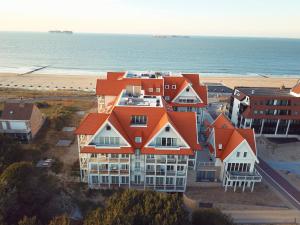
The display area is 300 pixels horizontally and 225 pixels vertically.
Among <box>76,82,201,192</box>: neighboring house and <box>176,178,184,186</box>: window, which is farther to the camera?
<box>176,178,184,186</box>: window

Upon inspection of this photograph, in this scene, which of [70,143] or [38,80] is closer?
[70,143]

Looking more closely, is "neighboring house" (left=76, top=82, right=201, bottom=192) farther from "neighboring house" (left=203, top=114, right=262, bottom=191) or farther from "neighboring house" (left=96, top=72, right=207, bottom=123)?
"neighboring house" (left=96, top=72, right=207, bottom=123)

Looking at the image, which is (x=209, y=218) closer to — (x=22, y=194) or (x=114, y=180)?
(x=114, y=180)

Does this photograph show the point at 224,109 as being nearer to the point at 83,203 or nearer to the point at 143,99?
the point at 143,99

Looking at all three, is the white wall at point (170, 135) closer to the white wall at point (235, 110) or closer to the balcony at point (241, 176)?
the balcony at point (241, 176)

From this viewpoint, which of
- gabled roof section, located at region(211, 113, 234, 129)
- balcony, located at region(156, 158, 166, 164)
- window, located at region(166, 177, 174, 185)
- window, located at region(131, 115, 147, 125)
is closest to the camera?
balcony, located at region(156, 158, 166, 164)

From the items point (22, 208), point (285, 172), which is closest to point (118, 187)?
point (22, 208)

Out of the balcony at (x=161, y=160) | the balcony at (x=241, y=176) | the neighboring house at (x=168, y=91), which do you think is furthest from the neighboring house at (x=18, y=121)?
the balcony at (x=241, y=176)

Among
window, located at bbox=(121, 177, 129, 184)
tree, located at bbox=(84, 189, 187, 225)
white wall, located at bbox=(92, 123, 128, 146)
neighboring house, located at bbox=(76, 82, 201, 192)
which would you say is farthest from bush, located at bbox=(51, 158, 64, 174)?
tree, located at bbox=(84, 189, 187, 225)
